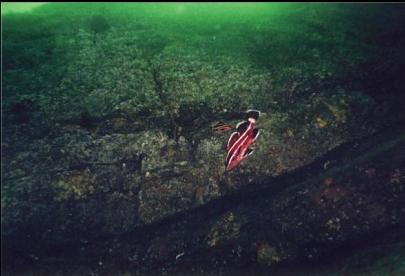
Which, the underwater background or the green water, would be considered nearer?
the underwater background

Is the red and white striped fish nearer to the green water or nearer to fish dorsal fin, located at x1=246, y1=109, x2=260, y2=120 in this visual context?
fish dorsal fin, located at x1=246, y1=109, x2=260, y2=120

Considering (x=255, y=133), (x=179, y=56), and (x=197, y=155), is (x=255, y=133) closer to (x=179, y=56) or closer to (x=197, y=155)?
(x=197, y=155)

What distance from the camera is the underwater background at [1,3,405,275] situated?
8172 mm

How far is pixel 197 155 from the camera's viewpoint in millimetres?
9141

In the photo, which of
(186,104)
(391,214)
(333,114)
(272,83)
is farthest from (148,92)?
(391,214)

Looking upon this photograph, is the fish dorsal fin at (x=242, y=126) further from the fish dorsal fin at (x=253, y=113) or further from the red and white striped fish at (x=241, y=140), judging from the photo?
the fish dorsal fin at (x=253, y=113)

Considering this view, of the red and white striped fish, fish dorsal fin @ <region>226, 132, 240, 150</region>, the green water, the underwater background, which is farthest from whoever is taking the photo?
the green water

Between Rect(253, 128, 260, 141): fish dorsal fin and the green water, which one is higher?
the green water

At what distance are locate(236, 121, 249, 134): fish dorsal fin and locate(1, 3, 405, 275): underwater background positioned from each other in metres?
0.25

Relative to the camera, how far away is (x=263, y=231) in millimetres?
Result: 8539

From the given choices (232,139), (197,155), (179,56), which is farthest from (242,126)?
(179,56)

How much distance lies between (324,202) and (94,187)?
17.7ft

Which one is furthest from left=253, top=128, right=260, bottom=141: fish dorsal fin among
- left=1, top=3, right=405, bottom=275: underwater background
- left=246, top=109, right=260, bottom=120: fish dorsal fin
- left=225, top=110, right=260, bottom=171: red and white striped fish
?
left=246, top=109, right=260, bottom=120: fish dorsal fin

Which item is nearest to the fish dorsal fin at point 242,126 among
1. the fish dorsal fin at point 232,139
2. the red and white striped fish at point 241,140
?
the red and white striped fish at point 241,140
